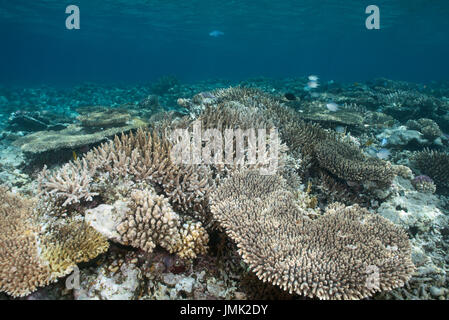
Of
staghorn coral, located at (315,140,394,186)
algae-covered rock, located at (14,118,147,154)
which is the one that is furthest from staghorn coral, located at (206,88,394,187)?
algae-covered rock, located at (14,118,147,154)

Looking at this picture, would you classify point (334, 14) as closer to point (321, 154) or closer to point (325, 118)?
point (325, 118)

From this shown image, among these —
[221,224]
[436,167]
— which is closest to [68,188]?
[221,224]

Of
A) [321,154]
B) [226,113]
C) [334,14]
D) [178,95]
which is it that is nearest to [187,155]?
[226,113]

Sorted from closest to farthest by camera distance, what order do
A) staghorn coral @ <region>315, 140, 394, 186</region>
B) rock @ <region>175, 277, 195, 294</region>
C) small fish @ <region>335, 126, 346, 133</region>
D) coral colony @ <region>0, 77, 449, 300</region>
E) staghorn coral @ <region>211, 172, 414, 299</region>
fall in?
staghorn coral @ <region>211, 172, 414, 299</region> < coral colony @ <region>0, 77, 449, 300</region> < rock @ <region>175, 277, 195, 294</region> < staghorn coral @ <region>315, 140, 394, 186</region> < small fish @ <region>335, 126, 346, 133</region>

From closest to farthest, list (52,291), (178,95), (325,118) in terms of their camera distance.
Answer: (52,291), (325,118), (178,95)

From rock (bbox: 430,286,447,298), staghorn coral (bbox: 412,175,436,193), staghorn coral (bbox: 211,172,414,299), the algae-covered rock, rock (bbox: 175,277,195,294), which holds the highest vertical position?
the algae-covered rock

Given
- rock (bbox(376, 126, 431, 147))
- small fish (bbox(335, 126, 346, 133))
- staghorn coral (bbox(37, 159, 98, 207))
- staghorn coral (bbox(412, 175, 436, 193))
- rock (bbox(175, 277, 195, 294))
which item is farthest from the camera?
rock (bbox(376, 126, 431, 147))

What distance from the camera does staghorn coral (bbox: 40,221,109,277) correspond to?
3037 millimetres

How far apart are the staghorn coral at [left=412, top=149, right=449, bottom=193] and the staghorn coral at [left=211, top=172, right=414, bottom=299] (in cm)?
549

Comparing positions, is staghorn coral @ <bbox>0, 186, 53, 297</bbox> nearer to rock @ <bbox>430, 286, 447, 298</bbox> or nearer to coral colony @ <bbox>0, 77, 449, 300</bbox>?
coral colony @ <bbox>0, 77, 449, 300</bbox>

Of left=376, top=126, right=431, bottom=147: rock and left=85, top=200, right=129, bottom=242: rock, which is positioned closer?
left=85, top=200, right=129, bottom=242: rock

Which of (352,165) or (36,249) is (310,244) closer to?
(352,165)

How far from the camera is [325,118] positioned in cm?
933
